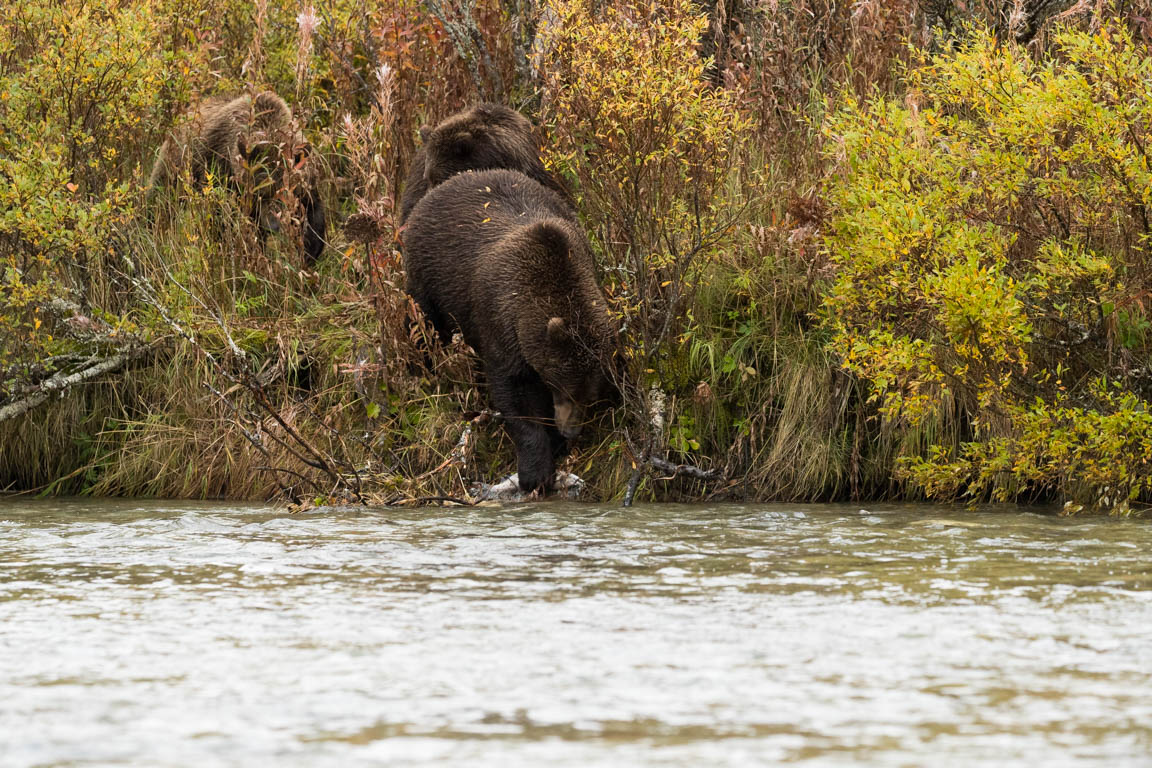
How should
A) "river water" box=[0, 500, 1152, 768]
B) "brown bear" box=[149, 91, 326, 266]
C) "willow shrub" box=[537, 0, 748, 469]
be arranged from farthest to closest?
1. "brown bear" box=[149, 91, 326, 266]
2. "willow shrub" box=[537, 0, 748, 469]
3. "river water" box=[0, 500, 1152, 768]

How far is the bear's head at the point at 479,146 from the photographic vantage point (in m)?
7.88

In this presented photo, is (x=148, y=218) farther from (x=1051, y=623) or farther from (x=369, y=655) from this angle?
(x=1051, y=623)

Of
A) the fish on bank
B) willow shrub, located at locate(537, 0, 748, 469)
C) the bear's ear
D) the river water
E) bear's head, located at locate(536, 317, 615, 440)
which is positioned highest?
willow shrub, located at locate(537, 0, 748, 469)

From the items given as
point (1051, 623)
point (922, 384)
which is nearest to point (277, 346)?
point (922, 384)

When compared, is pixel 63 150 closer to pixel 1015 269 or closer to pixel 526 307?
pixel 526 307

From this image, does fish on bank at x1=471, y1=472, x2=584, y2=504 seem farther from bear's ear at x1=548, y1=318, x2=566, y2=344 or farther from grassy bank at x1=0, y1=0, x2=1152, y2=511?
bear's ear at x1=548, y1=318, x2=566, y2=344

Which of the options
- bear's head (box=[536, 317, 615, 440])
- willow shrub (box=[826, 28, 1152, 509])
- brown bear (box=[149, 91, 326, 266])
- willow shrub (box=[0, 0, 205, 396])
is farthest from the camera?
brown bear (box=[149, 91, 326, 266])

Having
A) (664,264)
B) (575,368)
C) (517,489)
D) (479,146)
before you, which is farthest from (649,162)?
(517,489)

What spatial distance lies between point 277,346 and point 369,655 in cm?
466

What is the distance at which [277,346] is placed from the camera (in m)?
7.88

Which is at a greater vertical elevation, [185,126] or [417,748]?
[185,126]

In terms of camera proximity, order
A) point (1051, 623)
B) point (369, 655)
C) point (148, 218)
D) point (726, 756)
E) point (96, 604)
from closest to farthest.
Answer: point (726, 756) → point (369, 655) → point (1051, 623) → point (96, 604) → point (148, 218)

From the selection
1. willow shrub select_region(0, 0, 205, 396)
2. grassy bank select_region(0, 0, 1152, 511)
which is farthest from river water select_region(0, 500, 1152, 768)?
willow shrub select_region(0, 0, 205, 396)

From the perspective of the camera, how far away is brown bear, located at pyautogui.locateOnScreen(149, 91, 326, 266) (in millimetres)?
8484
